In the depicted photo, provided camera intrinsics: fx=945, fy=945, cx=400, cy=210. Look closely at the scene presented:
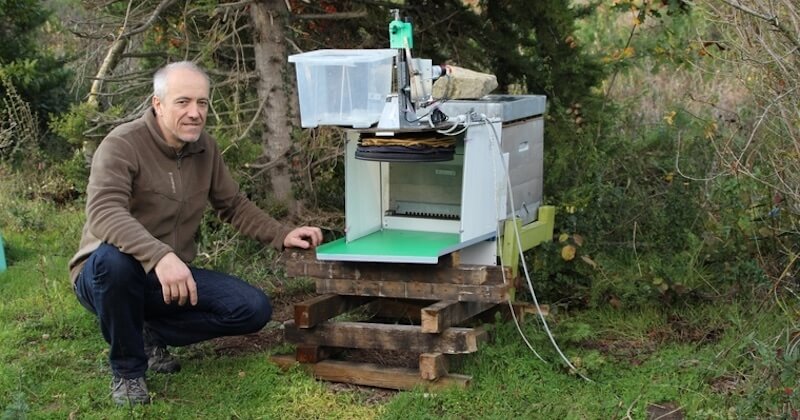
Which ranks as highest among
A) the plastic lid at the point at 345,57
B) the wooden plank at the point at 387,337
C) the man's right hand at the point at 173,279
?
the plastic lid at the point at 345,57

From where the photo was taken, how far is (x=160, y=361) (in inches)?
182

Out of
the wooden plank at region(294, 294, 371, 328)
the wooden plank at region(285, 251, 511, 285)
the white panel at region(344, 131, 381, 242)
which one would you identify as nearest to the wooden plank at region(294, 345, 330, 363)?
the wooden plank at region(294, 294, 371, 328)

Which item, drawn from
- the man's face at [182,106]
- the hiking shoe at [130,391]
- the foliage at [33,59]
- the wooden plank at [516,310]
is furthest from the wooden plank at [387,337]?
the foliage at [33,59]

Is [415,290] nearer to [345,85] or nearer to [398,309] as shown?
[398,309]

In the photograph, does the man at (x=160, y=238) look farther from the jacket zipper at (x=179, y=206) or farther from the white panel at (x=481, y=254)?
the white panel at (x=481, y=254)

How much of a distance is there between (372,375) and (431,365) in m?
0.35

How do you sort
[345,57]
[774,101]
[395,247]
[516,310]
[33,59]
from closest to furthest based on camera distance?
1. [774,101]
2. [345,57]
3. [395,247]
4. [516,310]
5. [33,59]

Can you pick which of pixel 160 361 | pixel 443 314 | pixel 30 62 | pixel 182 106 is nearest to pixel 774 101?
pixel 443 314

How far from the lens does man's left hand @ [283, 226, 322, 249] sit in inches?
179

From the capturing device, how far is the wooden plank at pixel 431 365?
4.16m

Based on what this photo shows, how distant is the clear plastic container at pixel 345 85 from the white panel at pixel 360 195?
11.3 inches

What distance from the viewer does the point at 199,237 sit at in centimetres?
627

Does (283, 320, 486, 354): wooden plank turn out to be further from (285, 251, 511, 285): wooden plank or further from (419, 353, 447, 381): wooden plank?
(285, 251, 511, 285): wooden plank

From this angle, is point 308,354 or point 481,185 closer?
point 481,185
